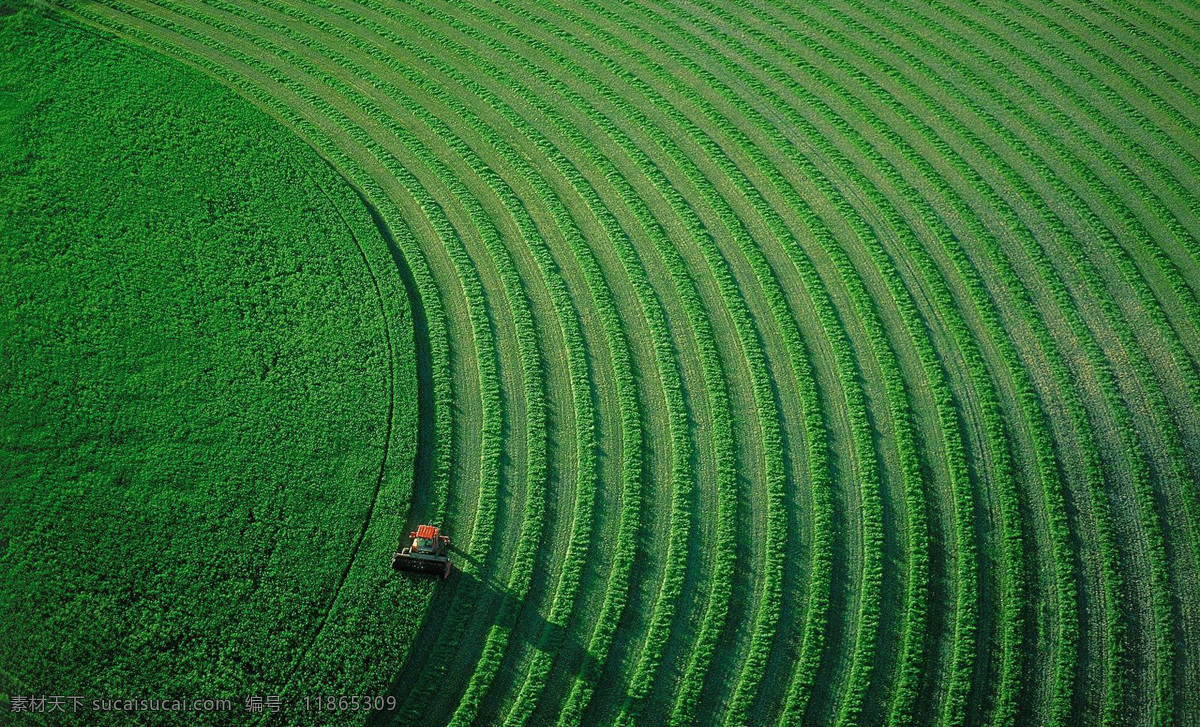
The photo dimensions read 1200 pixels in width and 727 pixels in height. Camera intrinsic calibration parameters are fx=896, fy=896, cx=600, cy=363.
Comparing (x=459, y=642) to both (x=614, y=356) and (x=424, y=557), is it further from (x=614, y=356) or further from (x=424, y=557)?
(x=614, y=356)

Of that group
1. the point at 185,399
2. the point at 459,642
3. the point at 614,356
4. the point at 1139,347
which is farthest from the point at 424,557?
the point at 1139,347

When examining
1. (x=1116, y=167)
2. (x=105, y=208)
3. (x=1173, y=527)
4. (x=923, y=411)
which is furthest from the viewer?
(x=1116, y=167)

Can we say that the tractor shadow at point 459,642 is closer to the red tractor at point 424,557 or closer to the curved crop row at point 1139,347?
the red tractor at point 424,557

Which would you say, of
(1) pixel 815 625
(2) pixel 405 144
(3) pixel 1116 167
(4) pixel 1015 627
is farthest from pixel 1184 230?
(2) pixel 405 144

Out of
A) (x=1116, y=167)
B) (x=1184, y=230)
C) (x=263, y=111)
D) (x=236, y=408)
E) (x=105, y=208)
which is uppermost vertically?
(x=1116, y=167)

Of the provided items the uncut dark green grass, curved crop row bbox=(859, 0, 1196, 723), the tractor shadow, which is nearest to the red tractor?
the tractor shadow

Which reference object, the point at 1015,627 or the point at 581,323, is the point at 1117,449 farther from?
the point at 581,323
